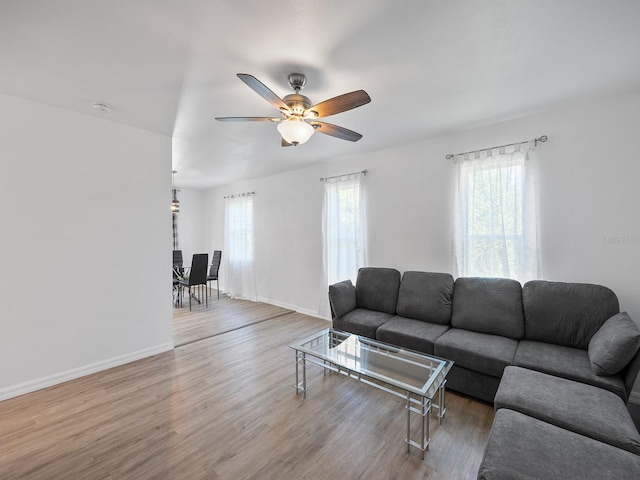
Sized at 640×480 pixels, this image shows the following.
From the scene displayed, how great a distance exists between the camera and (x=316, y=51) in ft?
5.67

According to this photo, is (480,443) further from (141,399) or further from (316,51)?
(316,51)

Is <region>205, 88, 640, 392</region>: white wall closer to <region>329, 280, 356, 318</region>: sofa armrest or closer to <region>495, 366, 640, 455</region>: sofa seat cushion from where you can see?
<region>329, 280, 356, 318</region>: sofa armrest

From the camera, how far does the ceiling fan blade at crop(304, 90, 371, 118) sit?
1.68 metres

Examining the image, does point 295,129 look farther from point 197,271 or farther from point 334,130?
point 197,271

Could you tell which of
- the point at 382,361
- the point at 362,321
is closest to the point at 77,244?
the point at 362,321

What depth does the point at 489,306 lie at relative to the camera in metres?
2.61

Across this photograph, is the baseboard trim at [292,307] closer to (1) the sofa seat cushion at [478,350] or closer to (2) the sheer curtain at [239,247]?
(2) the sheer curtain at [239,247]

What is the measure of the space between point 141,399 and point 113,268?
1362 mm

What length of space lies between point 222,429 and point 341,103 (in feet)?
7.92

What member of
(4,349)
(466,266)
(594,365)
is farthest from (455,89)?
(4,349)

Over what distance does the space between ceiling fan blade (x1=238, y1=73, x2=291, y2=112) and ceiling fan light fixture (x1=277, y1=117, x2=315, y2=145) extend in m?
0.11

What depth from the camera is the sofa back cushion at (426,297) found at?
2.87 meters

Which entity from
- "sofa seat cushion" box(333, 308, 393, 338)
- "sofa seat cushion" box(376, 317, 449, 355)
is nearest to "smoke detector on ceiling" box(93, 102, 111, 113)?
"sofa seat cushion" box(333, 308, 393, 338)

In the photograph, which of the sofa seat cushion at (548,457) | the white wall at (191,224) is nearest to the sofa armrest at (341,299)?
the sofa seat cushion at (548,457)
